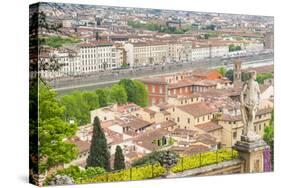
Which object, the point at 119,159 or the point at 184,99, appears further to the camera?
the point at 184,99

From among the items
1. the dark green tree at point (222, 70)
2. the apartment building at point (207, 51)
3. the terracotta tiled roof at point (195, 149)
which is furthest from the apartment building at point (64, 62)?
the dark green tree at point (222, 70)

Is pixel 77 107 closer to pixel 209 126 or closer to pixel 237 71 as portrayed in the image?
pixel 209 126

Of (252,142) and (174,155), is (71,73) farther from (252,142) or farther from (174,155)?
(252,142)

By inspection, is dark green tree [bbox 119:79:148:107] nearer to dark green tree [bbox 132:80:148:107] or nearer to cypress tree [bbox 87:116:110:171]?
dark green tree [bbox 132:80:148:107]

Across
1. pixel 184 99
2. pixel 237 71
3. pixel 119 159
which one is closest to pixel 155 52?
pixel 184 99

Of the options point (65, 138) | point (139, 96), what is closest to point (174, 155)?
point (139, 96)
